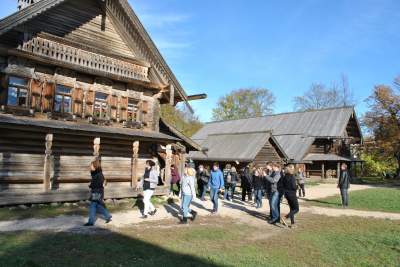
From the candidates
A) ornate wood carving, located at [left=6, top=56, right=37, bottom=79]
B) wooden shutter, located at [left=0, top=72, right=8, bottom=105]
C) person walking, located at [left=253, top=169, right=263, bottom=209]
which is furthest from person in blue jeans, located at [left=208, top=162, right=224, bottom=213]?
wooden shutter, located at [left=0, top=72, right=8, bottom=105]

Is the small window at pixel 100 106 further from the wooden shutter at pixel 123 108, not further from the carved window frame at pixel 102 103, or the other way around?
the wooden shutter at pixel 123 108

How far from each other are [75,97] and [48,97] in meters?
1.15

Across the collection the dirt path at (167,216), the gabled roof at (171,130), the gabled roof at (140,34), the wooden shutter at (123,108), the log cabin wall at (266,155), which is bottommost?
the dirt path at (167,216)

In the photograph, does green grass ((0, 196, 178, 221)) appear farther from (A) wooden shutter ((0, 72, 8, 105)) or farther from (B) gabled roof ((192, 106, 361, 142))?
(B) gabled roof ((192, 106, 361, 142))

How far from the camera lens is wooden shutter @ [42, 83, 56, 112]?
42.1 feet

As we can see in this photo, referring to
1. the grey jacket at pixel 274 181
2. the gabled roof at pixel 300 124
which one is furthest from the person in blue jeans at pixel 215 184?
the gabled roof at pixel 300 124

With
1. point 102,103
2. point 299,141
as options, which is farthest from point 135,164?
point 299,141

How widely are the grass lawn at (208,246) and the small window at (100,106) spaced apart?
22.3ft

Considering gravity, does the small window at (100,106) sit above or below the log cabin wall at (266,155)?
above

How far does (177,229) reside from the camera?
9.20m

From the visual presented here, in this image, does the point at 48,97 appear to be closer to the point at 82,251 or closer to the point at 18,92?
the point at 18,92

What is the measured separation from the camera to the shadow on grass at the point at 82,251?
236 inches

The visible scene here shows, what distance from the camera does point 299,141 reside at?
36.2 meters

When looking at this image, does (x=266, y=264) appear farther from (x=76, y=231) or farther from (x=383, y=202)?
(x=383, y=202)
